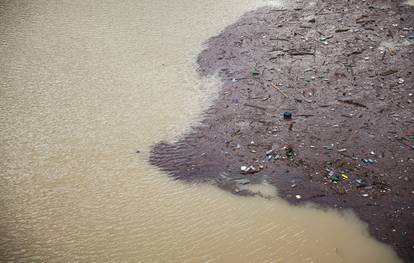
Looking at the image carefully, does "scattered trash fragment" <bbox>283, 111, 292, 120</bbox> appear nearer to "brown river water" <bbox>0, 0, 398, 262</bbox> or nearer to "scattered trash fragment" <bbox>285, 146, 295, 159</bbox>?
"scattered trash fragment" <bbox>285, 146, 295, 159</bbox>

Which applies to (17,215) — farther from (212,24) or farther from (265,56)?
(212,24)

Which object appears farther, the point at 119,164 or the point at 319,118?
the point at 319,118

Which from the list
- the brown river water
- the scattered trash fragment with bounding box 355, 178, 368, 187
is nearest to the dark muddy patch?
the scattered trash fragment with bounding box 355, 178, 368, 187

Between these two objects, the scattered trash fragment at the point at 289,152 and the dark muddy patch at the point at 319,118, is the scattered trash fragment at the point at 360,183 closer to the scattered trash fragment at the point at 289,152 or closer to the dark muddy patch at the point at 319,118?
the dark muddy patch at the point at 319,118

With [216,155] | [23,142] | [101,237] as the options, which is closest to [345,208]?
[216,155]

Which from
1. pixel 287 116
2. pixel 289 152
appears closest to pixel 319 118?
pixel 287 116

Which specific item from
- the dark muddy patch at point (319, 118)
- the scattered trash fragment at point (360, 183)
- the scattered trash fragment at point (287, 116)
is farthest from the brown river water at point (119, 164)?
the scattered trash fragment at point (287, 116)

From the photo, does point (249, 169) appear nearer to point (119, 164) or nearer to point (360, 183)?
point (360, 183)

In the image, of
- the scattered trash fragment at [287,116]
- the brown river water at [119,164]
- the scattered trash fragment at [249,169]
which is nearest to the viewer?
the brown river water at [119,164]
